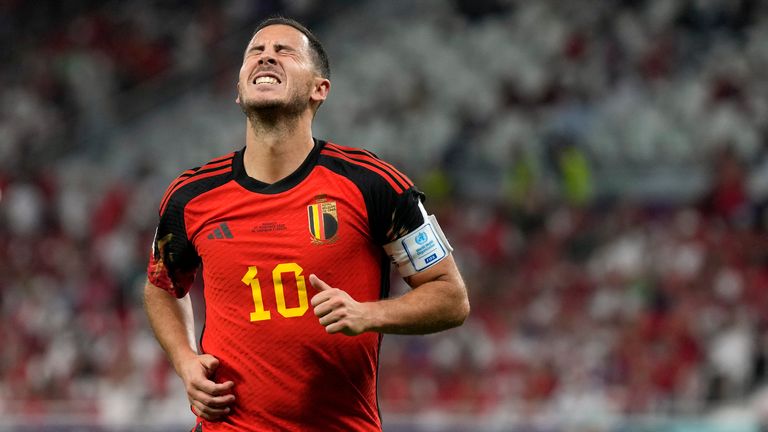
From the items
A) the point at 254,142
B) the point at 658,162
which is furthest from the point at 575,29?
the point at 254,142

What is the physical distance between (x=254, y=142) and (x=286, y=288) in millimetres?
533

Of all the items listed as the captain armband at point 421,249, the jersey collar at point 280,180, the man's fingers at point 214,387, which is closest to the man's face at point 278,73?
the jersey collar at point 280,180

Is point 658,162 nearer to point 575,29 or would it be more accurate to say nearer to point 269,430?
point 575,29

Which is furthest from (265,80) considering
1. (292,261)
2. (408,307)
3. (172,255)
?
(408,307)

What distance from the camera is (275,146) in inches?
167

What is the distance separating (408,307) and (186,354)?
85cm

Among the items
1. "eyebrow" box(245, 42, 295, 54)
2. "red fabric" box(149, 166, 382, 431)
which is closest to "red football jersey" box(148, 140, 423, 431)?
"red fabric" box(149, 166, 382, 431)

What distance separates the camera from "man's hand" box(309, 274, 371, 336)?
3.68 m

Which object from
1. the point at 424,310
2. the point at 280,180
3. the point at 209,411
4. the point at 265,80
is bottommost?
the point at 209,411

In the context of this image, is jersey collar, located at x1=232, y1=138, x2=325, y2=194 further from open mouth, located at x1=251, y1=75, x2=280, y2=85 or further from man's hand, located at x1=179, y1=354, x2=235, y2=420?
man's hand, located at x1=179, y1=354, x2=235, y2=420

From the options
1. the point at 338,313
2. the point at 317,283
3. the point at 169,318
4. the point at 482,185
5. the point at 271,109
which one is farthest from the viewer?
the point at 482,185

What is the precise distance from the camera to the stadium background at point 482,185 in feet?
35.3

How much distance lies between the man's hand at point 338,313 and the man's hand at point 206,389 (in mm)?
588

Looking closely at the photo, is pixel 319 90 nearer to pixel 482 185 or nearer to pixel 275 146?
pixel 275 146
